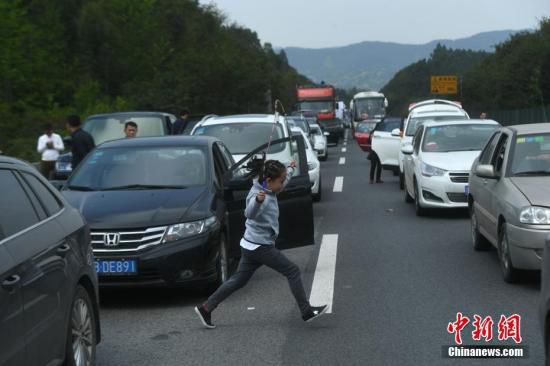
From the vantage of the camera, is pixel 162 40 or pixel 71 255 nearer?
pixel 71 255

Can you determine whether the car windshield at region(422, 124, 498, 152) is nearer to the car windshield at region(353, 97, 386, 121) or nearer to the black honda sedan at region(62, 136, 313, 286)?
the black honda sedan at region(62, 136, 313, 286)

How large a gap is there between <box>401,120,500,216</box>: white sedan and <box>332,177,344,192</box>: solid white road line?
4.65 metres

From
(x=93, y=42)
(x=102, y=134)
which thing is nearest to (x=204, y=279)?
(x=102, y=134)

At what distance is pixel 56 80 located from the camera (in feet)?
213

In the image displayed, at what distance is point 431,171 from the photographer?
15.9 m

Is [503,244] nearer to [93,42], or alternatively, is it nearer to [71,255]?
[71,255]

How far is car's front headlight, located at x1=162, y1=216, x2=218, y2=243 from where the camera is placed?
29.7ft

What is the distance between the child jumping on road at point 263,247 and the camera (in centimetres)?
792

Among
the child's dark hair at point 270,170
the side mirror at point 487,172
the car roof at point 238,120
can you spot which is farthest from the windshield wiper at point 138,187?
the car roof at point 238,120

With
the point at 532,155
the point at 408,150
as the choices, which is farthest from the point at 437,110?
the point at 532,155

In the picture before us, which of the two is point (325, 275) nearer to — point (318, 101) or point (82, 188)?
point (82, 188)

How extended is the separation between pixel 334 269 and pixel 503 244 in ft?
6.54

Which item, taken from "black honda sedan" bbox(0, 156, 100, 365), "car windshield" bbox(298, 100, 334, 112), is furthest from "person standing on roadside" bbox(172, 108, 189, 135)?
"car windshield" bbox(298, 100, 334, 112)

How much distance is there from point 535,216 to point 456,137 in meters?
7.76
